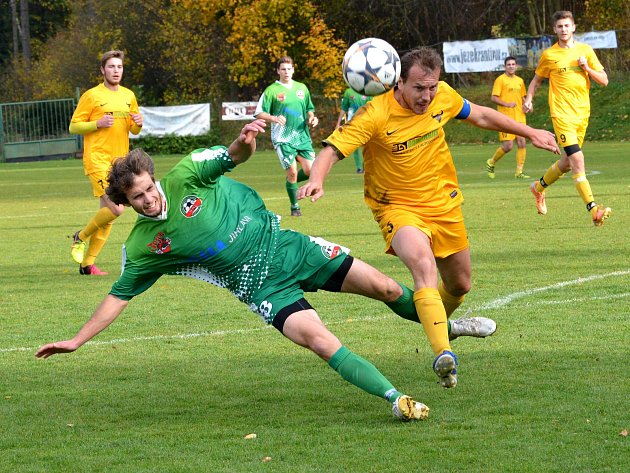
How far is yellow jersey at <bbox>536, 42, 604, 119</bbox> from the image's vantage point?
1346cm

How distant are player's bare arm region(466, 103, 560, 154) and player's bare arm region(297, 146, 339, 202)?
93cm

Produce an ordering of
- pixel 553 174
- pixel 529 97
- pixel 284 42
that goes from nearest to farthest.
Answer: pixel 553 174 → pixel 529 97 → pixel 284 42

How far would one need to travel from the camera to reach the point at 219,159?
5605 mm

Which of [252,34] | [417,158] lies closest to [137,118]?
[417,158]

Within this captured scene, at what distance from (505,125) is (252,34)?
3609 cm

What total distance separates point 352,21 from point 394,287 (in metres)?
39.6

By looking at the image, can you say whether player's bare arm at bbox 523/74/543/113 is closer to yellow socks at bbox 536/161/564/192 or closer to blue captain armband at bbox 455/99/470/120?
yellow socks at bbox 536/161/564/192

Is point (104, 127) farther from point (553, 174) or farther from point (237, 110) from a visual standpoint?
point (237, 110)

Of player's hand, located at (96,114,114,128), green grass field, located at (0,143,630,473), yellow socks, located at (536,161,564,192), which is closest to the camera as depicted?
green grass field, located at (0,143,630,473)

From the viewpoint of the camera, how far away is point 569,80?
13.6 meters

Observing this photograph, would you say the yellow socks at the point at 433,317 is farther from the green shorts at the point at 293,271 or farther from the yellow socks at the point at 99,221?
the yellow socks at the point at 99,221

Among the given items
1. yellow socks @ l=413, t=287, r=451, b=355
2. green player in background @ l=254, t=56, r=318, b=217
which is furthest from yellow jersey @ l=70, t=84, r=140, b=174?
yellow socks @ l=413, t=287, r=451, b=355

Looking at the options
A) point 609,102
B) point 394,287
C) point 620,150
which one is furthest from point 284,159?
point 609,102

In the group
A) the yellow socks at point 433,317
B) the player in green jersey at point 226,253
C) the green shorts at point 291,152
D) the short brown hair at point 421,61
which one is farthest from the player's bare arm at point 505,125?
the green shorts at point 291,152
